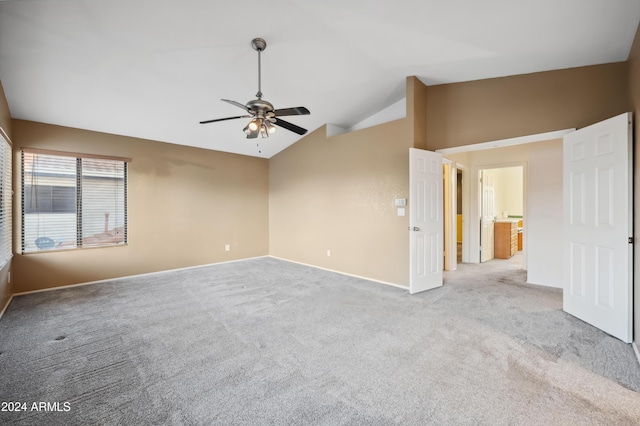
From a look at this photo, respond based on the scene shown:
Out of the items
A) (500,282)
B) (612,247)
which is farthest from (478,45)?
(500,282)

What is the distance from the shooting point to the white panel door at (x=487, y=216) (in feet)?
19.6

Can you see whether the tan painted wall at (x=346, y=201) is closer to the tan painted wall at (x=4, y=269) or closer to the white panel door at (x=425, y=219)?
the white panel door at (x=425, y=219)

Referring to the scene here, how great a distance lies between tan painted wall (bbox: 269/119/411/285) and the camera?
13.9 feet

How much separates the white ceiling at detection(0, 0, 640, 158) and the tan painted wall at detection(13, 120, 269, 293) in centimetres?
42

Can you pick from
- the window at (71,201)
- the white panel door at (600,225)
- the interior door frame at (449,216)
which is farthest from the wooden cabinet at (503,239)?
the window at (71,201)

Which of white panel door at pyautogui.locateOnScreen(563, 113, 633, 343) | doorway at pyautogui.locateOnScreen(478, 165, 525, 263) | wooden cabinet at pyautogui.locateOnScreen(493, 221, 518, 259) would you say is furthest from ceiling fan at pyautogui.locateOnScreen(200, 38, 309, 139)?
wooden cabinet at pyautogui.locateOnScreen(493, 221, 518, 259)

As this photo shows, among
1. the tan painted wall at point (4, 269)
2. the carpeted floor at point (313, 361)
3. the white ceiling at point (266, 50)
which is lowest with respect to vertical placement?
the carpeted floor at point (313, 361)

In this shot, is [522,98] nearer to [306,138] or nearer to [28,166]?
[306,138]

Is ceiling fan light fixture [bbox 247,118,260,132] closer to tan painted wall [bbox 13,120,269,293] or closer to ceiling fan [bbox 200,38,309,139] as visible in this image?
ceiling fan [bbox 200,38,309,139]

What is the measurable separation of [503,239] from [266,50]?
6.51 metres

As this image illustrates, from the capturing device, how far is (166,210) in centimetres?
531

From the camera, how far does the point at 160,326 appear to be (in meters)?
2.87

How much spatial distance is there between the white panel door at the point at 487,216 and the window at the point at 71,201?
24.0 feet

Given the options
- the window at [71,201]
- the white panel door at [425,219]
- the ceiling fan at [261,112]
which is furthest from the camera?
the window at [71,201]
